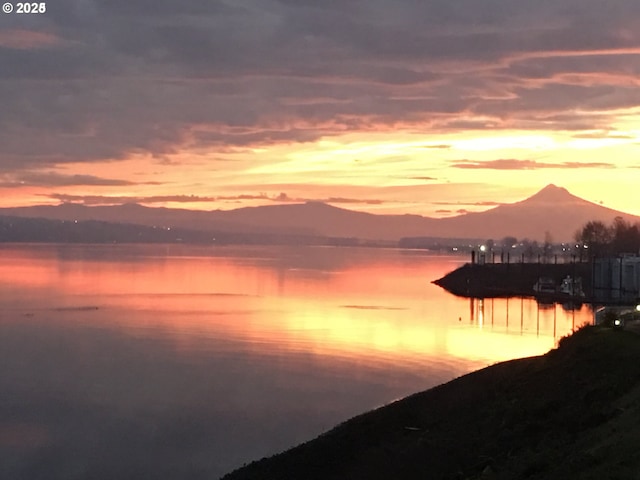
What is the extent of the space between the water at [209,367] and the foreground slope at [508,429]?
3.01 m

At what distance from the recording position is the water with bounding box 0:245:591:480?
810 inches

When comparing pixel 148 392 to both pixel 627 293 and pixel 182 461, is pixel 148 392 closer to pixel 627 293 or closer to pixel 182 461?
pixel 182 461

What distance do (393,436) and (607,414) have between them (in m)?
4.97

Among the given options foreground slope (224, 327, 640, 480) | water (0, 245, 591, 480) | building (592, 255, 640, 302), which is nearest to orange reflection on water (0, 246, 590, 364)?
water (0, 245, 591, 480)

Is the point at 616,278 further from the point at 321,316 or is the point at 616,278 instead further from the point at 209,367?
the point at 209,367

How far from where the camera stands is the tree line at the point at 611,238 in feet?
324

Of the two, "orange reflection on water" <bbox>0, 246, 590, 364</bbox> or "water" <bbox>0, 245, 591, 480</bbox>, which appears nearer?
"water" <bbox>0, 245, 591, 480</bbox>

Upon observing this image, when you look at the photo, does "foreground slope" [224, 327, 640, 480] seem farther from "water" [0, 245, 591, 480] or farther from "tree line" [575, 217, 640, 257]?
"tree line" [575, 217, 640, 257]

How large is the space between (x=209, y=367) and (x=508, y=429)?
17934mm

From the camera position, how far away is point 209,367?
31.8m

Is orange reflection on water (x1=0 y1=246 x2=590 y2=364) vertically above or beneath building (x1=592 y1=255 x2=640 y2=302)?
beneath

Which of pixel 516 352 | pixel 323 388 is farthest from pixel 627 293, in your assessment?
pixel 323 388

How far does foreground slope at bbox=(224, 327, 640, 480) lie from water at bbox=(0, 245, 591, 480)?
3.01 metres

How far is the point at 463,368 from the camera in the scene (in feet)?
102
